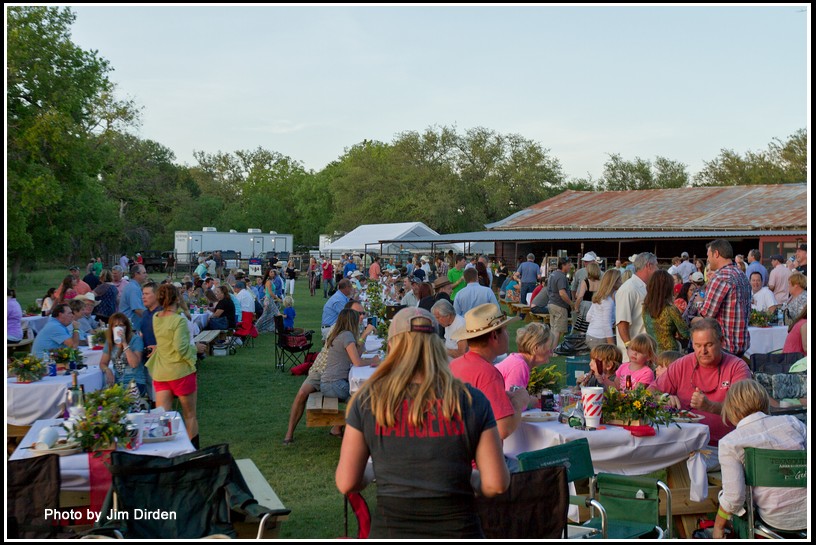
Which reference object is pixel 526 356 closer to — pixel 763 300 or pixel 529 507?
pixel 529 507

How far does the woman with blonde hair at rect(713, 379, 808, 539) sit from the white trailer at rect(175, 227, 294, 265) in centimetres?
4397

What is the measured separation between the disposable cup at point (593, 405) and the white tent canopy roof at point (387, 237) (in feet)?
108

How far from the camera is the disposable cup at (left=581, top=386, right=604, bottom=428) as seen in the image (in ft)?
17.3

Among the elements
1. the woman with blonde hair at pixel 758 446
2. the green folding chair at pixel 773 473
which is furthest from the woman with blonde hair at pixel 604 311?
the green folding chair at pixel 773 473

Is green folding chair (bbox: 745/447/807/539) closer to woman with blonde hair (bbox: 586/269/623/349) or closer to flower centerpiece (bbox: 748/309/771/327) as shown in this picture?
woman with blonde hair (bbox: 586/269/623/349)

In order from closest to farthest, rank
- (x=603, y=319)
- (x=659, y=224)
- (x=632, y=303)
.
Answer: (x=632, y=303)
(x=603, y=319)
(x=659, y=224)

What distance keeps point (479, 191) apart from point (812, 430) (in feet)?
176

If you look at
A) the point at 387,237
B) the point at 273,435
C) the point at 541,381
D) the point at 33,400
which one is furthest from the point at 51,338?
the point at 387,237

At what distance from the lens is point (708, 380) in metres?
5.85

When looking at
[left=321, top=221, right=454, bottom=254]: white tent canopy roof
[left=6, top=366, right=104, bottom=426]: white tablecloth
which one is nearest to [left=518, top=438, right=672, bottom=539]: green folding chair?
[left=6, top=366, right=104, bottom=426]: white tablecloth

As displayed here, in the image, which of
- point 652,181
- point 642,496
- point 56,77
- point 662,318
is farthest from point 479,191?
point 642,496

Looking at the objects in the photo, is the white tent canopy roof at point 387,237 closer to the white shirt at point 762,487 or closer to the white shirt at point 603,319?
the white shirt at point 603,319

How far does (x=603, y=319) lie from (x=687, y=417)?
4.14 metres

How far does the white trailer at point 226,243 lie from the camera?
4878cm
